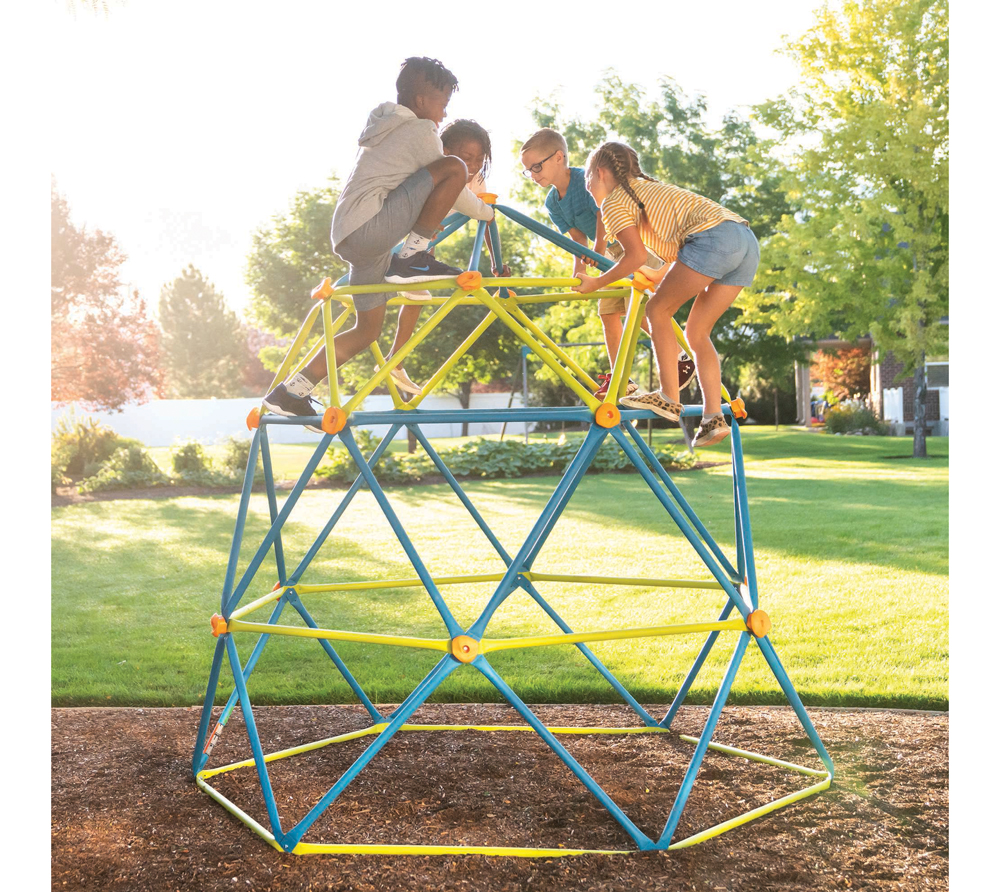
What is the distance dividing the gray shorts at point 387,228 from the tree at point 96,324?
47.4 feet

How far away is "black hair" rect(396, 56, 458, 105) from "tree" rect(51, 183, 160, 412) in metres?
14.6

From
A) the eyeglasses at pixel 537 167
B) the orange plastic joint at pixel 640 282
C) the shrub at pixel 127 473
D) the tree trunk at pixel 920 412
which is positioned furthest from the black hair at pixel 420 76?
the tree trunk at pixel 920 412

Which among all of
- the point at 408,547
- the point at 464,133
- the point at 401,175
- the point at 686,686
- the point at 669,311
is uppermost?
the point at 464,133

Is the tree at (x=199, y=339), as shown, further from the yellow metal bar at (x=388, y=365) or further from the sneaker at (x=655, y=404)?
the sneaker at (x=655, y=404)

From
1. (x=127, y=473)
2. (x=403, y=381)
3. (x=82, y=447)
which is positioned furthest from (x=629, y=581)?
(x=82, y=447)

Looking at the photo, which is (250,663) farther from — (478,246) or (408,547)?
(478,246)

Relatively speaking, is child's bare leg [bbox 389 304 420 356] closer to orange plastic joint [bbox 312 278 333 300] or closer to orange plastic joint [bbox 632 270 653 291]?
orange plastic joint [bbox 312 278 333 300]

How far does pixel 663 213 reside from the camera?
10.7 ft

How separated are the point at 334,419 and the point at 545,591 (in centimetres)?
490

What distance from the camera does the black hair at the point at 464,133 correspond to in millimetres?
3580

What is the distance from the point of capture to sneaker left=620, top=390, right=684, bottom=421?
3.14 m

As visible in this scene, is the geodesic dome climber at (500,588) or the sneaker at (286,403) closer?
the geodesic dome climber at (500,588)
